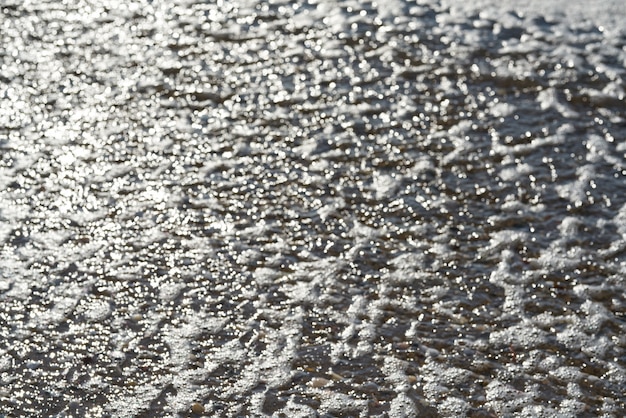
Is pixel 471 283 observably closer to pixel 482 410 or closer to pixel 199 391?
pixel 482 410

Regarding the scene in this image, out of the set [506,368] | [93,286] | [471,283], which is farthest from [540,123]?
[93,286]

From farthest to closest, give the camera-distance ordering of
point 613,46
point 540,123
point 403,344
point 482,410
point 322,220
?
point 613,46 < point 540,123 < point 322,220 < point 403,344 < point 482,410

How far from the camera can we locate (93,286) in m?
3.36

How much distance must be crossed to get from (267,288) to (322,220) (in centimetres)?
44

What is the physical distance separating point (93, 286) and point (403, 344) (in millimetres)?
1022

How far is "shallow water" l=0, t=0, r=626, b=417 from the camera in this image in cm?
304

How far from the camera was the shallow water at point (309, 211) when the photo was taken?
3.04 metres

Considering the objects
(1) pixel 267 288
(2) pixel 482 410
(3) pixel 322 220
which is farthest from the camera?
(3) pixel 322 220

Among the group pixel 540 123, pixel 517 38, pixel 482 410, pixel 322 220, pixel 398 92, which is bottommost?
pixel 482 410

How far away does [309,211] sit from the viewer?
376 cm

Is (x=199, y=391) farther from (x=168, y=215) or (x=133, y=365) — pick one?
(x=168, y=215)

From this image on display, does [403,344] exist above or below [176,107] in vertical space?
below

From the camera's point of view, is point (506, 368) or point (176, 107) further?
point (176, 107)

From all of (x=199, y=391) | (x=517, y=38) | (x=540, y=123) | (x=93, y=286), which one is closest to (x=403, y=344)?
(x=199, y=391)
